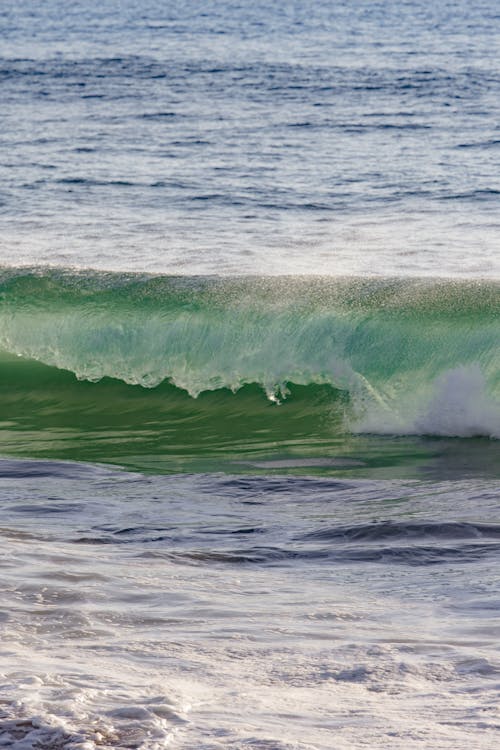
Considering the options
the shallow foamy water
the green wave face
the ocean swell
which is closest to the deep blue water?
the ocean swell

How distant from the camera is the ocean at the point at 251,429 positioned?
342 cm

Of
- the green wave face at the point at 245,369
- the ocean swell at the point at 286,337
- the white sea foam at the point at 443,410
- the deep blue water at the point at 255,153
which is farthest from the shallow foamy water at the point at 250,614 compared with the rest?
the deep blue water at the point at 255,153

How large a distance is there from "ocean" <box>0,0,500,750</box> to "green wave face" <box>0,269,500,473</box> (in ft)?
0.09

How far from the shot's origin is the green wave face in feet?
25.2

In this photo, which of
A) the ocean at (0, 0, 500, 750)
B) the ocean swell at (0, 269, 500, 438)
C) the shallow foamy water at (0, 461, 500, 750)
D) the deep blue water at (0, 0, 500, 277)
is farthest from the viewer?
the deep blue water at (0, 0, 500, 277)

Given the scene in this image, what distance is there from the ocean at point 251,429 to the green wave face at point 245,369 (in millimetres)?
26

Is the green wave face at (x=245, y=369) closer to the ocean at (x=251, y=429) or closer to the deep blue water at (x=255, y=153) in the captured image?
the ocean at (x=251, y=429)

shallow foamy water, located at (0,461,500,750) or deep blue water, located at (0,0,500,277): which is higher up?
deep blue water, located at (0,0,500,277)

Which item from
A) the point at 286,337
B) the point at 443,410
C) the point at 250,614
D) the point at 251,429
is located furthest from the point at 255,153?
the point at 250,614

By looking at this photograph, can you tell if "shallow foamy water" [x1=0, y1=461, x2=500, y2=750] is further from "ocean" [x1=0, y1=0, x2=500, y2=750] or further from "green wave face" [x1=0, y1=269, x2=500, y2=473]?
"green wave face" [x1=0, y1=269, x2=500, y2=473]

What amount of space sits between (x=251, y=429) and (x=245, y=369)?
3.30 feet

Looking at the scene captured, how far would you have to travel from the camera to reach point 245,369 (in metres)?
9.05

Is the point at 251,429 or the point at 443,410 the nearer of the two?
the point at 443,410

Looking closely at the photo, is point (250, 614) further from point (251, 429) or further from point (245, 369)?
point (245, 369)
